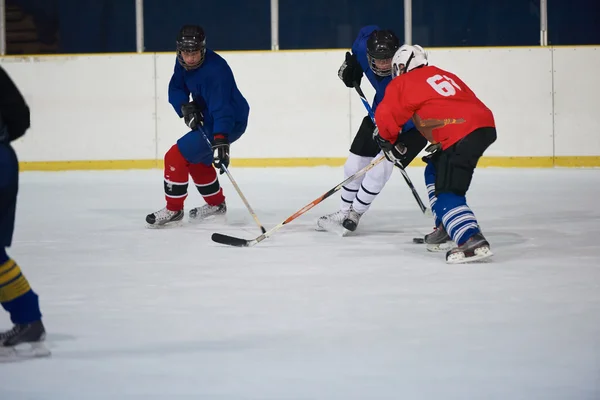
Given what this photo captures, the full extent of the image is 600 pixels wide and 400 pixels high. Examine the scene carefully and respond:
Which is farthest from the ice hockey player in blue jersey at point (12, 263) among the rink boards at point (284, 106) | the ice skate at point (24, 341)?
the rink boards at point (284, 106)

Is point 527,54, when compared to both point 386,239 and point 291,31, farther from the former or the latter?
point 386,239

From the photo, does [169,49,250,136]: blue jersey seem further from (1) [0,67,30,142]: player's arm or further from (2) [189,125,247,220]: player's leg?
(1) [0,67,30,142]: player's arm

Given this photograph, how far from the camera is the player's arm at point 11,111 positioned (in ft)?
7.06

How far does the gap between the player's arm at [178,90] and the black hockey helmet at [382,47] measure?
3.53ft

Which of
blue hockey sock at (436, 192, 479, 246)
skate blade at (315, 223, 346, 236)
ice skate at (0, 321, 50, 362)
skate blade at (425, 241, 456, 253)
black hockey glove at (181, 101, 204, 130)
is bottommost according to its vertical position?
skate blade at (315, 223, 346, 236)

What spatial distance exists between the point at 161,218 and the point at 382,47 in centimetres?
142

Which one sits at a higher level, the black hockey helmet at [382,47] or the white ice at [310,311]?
the black hockey helmet at [382,47]

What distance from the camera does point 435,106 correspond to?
3.56m

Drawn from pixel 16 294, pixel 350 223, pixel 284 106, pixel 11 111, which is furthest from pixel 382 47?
pixel 284 106

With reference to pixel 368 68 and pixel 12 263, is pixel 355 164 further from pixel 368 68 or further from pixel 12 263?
pixel 12 263

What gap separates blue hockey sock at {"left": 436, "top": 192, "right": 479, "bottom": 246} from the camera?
137 inches

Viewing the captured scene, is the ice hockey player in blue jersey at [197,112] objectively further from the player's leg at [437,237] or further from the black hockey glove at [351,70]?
the player's leg at [437,237]

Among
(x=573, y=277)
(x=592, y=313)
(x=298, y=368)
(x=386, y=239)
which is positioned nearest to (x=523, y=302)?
(x=592, y=313)

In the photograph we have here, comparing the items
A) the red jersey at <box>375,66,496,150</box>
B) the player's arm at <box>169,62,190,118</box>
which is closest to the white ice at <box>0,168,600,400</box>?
the red jersey at <box>375,66,496,150</box>
